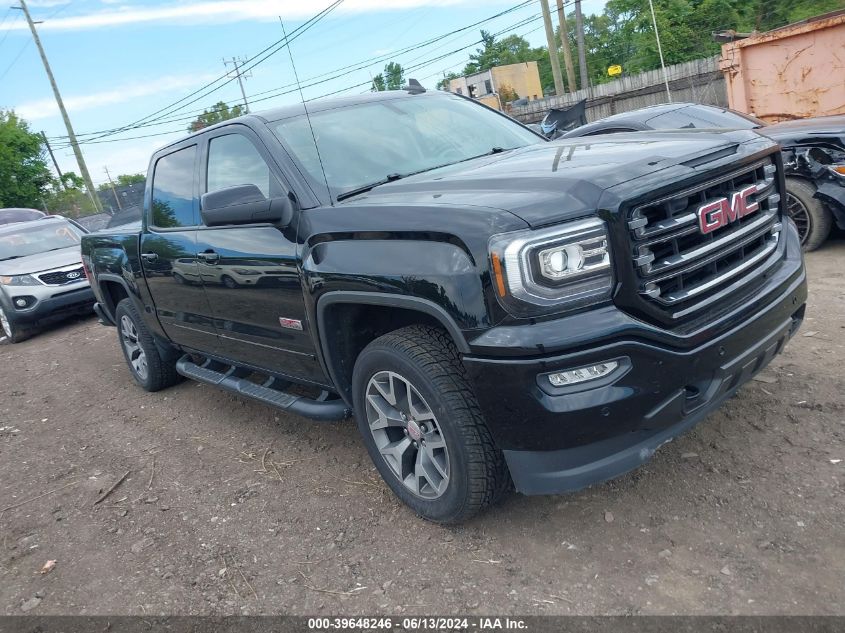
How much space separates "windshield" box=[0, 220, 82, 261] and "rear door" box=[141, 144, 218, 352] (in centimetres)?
669

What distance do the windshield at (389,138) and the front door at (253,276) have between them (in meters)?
0.23

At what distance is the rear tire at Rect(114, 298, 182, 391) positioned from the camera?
571cm

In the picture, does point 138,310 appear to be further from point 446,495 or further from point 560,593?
point 560,593

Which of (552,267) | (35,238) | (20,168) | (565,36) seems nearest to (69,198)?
(20,168)

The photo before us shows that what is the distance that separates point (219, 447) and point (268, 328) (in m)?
1.24

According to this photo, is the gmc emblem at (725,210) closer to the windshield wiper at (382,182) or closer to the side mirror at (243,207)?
the windshield wiper at (382,182)

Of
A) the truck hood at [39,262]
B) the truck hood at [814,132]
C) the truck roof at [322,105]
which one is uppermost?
the truck roof at [322,105]

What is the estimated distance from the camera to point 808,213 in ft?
20.2

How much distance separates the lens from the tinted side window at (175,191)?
14.6ft

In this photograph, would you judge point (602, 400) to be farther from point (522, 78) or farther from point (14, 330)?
point (522, 78)

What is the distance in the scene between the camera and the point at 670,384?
8.16 feet

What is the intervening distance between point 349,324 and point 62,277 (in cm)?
816

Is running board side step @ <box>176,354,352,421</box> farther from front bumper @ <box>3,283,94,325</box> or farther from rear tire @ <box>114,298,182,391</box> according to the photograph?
front bumper @ <box>3,283,94,325</box>

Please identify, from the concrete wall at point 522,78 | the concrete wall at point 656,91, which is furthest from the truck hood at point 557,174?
the concrete wall at point 522,78
